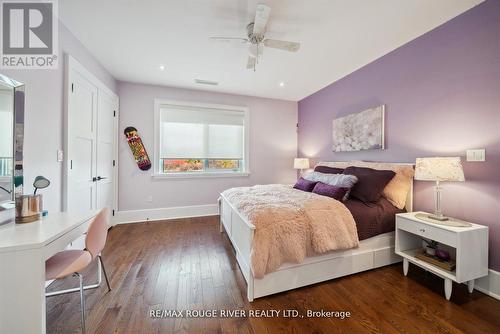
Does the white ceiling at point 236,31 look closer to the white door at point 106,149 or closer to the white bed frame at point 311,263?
the white door at point 106,149

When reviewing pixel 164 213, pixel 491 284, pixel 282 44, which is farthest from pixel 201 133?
pixel 491 284

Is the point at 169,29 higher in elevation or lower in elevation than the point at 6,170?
higher

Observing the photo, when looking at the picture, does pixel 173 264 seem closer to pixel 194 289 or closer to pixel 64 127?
pixel 194 289

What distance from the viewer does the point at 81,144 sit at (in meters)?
2.53

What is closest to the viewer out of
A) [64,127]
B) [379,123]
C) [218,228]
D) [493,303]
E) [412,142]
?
[493,303]

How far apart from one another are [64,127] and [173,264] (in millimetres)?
1937

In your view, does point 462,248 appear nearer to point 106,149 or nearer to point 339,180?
point 339,180

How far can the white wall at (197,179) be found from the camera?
12.1ft

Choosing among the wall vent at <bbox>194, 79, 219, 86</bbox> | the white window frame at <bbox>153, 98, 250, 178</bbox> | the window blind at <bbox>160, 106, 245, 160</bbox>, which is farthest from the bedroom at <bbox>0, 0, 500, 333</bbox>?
the window blind at <bbox>160, 106, 245, 160</bbox>

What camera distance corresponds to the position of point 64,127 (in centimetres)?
215

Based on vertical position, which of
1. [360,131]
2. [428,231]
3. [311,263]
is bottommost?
[311,263]

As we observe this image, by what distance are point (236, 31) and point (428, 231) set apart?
9.24 ft

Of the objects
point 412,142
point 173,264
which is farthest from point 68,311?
point 412,142

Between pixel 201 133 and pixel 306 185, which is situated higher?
pixel 201 133
